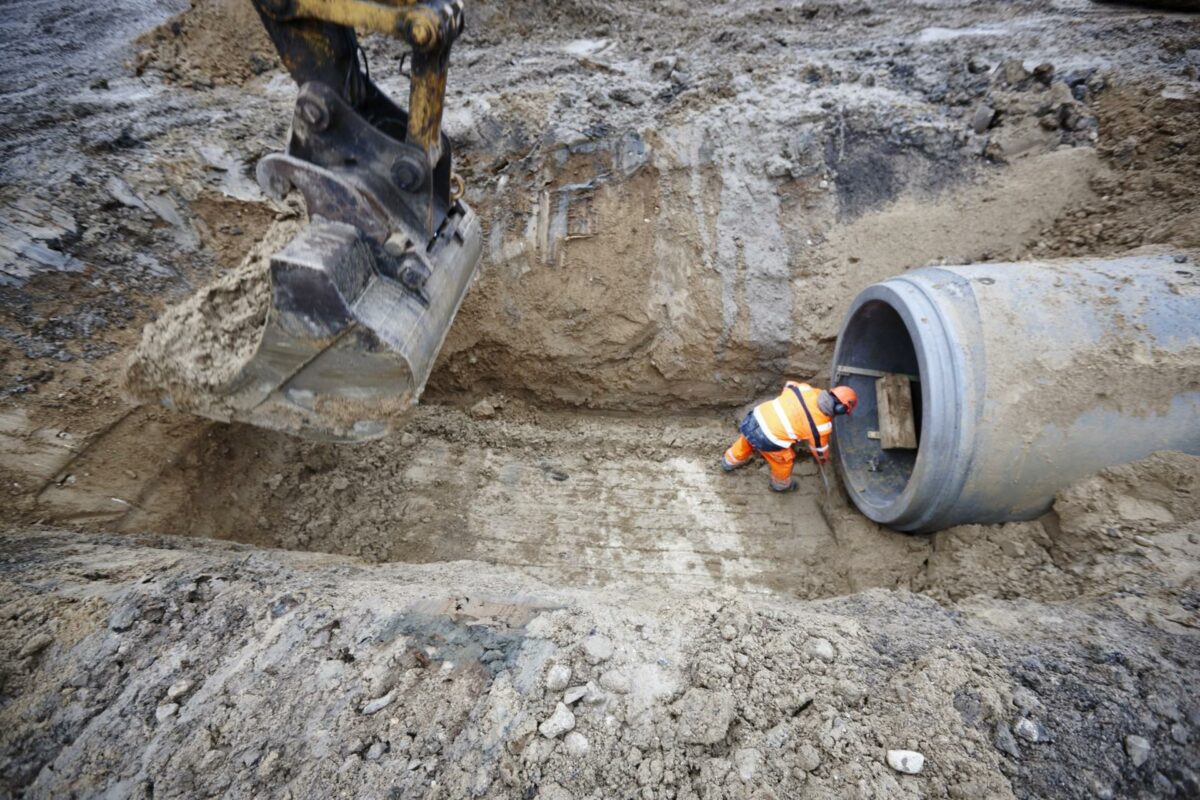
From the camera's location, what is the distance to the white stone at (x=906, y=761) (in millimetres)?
1682

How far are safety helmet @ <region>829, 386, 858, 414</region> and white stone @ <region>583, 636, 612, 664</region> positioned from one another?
7.29ft

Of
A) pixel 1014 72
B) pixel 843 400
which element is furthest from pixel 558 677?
pixel 1014 72

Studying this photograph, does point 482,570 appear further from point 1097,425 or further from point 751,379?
point 1097,425

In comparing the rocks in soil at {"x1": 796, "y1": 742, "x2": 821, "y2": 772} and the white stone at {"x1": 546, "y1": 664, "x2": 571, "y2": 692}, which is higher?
the rocks in soil at {"x1": 796, "y1": 742, "x2": 821, "y2": 772}

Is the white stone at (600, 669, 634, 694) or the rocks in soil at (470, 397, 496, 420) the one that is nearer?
the white stone at (600, 669, 634, 694)

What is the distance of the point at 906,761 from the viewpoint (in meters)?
1.70

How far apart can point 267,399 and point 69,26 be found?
6.10 metres

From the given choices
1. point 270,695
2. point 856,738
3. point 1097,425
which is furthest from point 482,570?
point 1097,425

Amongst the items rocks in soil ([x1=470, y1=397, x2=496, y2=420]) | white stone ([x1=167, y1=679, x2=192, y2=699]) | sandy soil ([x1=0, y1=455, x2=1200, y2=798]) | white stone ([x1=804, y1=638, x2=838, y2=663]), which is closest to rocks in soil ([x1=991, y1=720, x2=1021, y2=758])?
sandy soil ([x1=0, y1=455, x2=1200, y2=798])

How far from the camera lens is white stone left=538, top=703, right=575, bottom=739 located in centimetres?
179

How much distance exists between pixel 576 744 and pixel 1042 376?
262 cm

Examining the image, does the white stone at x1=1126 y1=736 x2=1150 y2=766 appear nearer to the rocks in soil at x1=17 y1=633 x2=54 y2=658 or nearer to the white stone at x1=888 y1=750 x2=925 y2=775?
the white stone at x1=888 y1=750 x2=925 y2=775

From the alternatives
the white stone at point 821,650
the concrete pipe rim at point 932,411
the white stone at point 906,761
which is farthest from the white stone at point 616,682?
the concrete pipe rim at point 932,411

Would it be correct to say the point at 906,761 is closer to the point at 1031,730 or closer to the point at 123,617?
the point at 1031,730
